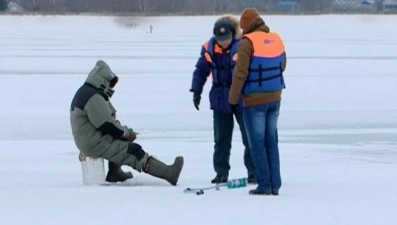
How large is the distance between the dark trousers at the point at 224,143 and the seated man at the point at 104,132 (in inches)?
16.2

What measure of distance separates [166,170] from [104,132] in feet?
1.85

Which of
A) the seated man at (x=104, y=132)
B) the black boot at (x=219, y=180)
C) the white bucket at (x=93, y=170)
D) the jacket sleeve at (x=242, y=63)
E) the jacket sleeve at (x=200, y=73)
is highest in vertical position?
the jacket sleeve at (x=242, y=63)

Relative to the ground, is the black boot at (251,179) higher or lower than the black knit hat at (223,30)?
lower

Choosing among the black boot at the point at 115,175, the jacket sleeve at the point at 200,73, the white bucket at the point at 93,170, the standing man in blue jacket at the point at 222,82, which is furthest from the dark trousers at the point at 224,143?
the white bucket at the point at 93,170

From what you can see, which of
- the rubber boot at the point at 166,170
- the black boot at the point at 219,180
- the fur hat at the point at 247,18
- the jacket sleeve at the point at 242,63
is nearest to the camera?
the jacket sleeve at the point at 242,63

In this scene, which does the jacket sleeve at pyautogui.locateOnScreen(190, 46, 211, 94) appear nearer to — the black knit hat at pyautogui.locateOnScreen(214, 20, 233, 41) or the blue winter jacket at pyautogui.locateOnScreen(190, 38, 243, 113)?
the blue winter jacket at pyautogui.locateOnScreen(190, 38, 243, 113)

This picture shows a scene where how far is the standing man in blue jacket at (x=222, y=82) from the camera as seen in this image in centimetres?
761

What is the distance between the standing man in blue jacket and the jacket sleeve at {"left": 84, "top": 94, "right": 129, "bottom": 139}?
0.70m

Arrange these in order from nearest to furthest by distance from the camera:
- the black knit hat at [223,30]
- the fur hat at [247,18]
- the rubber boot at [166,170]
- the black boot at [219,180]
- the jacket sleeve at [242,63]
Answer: the jacket sleeve at [242,63] < the fur hat at [247,18] < the black knit hat at [223,30] < the rubber boot at [166,170] < the black boot at [219,180]

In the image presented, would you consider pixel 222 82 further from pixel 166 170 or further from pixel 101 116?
pixel 101 116

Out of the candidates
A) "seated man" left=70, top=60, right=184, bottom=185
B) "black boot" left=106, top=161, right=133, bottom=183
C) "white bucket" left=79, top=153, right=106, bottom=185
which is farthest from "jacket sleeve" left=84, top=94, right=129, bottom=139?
"black boot" left=106, top=161, right=133, bottom=183

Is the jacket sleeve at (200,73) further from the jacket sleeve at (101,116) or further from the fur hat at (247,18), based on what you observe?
the fur hat at (247,18)

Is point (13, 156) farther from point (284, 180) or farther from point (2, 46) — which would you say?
point (2, 46)

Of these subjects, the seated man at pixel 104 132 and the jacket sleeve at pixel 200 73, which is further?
the jacket sleeve at pixel 200 73
